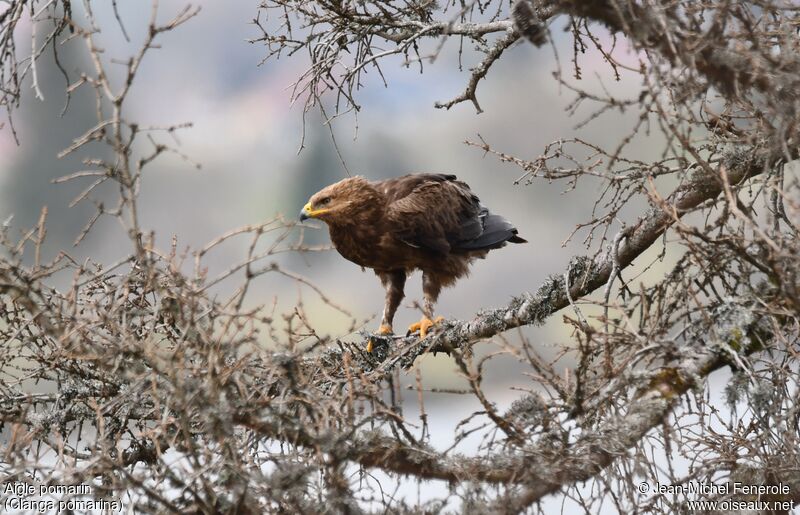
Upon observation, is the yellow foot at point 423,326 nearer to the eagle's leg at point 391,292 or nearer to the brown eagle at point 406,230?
the brown eagle at point 406,230

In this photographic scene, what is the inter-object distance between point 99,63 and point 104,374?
159 centimetres

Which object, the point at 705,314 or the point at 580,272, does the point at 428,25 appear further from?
the point at 705,314

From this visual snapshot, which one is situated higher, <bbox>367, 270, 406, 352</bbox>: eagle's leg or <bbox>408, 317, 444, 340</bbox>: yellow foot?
<bbox>367, 270, 406, 352</bbox>: eagle's leg

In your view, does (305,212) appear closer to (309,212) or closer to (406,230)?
(309,212)

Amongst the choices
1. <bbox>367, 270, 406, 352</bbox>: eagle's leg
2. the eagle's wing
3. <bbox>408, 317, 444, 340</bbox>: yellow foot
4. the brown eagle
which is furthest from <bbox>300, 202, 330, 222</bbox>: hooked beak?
<bbox>408, 317, 444, 340</bbox>: yellow foot

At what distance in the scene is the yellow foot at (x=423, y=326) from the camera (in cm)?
466

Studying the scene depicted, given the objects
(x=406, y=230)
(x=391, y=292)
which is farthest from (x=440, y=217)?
(x=391, y=292)

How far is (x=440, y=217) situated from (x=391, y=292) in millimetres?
564

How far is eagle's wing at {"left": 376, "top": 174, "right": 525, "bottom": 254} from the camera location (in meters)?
4.97

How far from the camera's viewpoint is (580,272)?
4.16 metres

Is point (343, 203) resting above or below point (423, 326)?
above

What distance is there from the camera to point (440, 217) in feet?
16.6

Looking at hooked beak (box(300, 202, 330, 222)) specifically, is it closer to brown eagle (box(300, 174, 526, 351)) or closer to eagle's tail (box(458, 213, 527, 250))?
brown eagle (box(300, 174, 526, 351))

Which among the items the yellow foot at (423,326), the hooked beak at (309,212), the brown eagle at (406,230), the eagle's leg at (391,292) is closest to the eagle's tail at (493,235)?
the brown eagle at (406,230)
